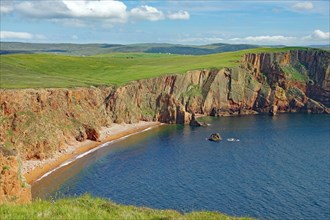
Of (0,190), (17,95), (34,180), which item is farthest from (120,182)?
(0,190)

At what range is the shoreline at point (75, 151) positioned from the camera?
276ft

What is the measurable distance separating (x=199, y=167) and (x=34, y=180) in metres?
36.8

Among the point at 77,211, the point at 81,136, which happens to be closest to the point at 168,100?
the point at 81,136

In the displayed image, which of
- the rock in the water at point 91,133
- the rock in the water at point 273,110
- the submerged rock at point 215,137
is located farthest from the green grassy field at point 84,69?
the submerged rock at point 215,137

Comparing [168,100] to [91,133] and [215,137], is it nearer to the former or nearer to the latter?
[215,137]

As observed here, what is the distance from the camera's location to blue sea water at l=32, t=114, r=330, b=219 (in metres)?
69.9

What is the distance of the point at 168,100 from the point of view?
149750 millimetres

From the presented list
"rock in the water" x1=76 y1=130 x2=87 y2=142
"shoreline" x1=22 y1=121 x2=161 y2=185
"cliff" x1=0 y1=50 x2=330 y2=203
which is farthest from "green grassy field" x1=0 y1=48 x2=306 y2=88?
"rock in the water" x1=76 y1=130 x2=87 y2=142

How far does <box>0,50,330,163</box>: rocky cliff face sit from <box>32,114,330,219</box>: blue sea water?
12420 millimetres

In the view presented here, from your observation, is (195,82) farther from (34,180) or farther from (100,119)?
(34,180)

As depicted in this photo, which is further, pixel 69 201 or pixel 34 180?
pixel 34 180

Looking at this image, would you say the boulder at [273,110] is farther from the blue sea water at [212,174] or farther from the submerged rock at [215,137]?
the submerged rock at [215,137]

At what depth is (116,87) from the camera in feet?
464

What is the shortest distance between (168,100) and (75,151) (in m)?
55.7
